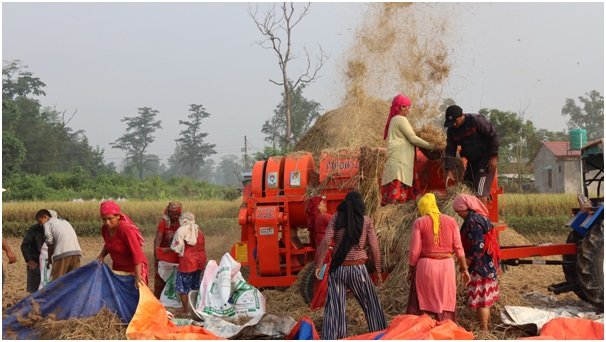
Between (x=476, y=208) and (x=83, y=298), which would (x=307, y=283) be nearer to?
(x=476, y=208)

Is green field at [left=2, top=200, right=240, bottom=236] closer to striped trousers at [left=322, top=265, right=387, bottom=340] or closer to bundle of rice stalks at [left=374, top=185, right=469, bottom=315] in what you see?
bundle of rice stalks at [left=374, top=185, right=469, bottom=315]

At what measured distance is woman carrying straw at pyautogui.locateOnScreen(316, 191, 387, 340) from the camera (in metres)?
6.29

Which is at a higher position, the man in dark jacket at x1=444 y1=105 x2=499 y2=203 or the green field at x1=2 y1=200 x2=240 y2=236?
the man in dark jacket at x1=444 y1=105 x2=499 y2=203

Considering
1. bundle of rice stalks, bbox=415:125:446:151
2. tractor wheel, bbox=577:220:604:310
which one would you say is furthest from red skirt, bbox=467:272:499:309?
bundle of rice stalks, bbox=415:125:446:151

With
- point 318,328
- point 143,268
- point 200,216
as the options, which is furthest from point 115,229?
point 200,216

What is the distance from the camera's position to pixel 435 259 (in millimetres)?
6383

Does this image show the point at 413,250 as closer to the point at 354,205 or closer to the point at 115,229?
the point at 354,205

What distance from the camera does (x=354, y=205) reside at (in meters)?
6.37

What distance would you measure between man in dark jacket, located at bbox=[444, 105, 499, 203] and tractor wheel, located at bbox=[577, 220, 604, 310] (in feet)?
3.91

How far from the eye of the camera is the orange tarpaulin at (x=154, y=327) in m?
6.09

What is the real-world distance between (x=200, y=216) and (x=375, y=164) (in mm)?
18734

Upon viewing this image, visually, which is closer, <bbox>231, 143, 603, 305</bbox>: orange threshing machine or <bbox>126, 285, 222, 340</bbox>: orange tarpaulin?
<bbox>126, 285, 222, 340</bbox>: orange tarpaulin

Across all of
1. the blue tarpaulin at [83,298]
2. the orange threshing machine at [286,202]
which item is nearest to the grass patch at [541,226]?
the orange threshing machine at [286,202]

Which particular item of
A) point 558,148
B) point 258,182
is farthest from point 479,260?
point 558,148
